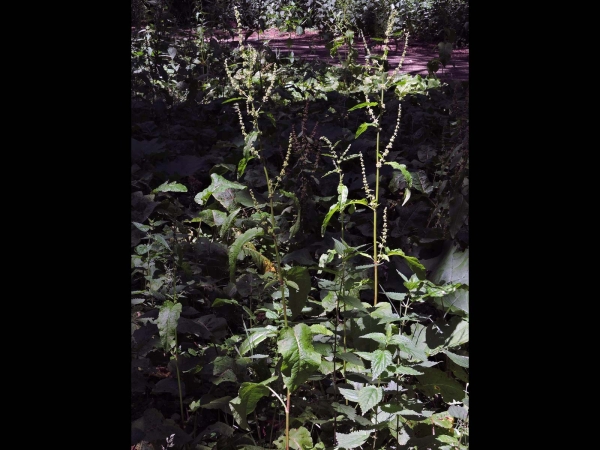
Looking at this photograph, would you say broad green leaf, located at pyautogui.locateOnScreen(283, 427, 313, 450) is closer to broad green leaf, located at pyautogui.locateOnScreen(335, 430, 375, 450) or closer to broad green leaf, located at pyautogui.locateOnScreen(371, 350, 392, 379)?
broad green leaf, located at pyautogui.locateOnScreen(335, 430, 375, 450)

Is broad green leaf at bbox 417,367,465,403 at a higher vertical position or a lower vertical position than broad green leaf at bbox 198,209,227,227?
lower

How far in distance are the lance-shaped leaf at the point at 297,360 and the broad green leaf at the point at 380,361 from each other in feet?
0.37

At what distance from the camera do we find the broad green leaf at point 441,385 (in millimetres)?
1408

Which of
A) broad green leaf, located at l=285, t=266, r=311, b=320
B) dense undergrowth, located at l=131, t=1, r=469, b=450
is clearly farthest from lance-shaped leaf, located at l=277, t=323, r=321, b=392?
broad green leaf, located at l=285, t=266, r=311, b=320

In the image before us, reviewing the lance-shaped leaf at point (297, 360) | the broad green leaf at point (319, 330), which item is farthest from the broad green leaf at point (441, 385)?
the lance-shaped leaf at point (297, 360)

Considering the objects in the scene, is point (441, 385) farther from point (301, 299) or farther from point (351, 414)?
point (301, 299)

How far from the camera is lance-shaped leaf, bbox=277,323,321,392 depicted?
3.90 ft

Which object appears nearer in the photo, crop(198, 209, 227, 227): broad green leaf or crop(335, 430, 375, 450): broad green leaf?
crop(335, 430, 375, 450): broad green leaf

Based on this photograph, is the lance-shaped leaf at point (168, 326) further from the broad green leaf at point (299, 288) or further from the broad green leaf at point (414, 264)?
the broad green leaf at point (414, 264)

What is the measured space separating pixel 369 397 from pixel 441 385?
0.29 m

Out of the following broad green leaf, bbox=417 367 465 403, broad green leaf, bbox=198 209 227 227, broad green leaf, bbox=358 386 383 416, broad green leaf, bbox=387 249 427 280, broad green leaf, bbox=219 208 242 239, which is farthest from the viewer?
broad green leaf, bbox=198 209 227 227

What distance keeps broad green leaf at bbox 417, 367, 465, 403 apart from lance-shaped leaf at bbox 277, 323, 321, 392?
34cm
